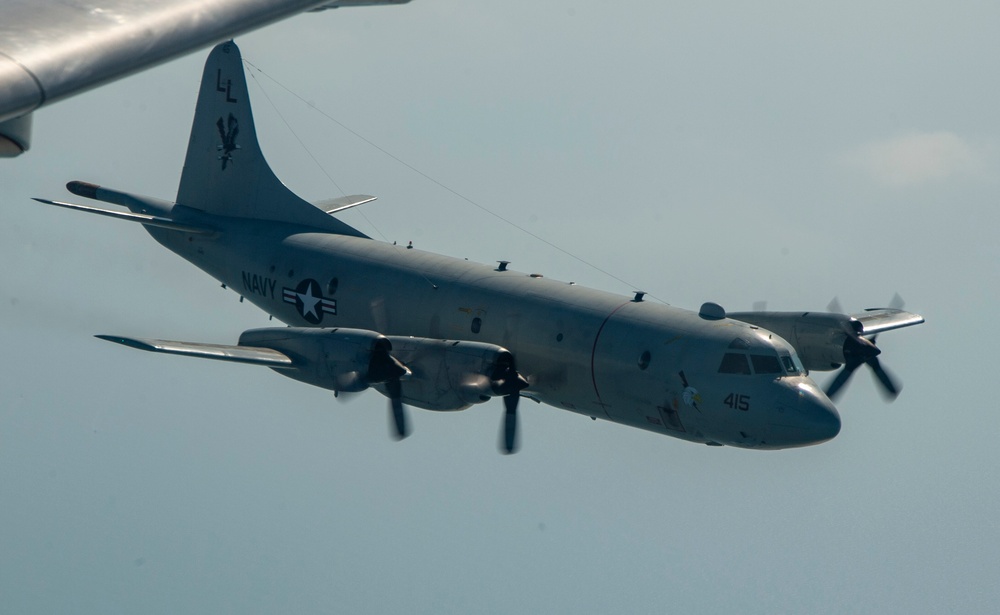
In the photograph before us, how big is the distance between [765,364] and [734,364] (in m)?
0.69

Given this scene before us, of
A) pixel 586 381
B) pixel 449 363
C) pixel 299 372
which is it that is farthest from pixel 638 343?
pixel 299 372

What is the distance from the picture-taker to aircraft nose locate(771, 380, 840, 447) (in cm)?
2586

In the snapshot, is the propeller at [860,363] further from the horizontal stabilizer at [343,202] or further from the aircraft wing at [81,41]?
the aircraft wing at [81,41]

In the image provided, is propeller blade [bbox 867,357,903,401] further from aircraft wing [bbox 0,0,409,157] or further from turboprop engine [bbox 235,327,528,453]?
aircraft wing [bbox 0,0,409,157]

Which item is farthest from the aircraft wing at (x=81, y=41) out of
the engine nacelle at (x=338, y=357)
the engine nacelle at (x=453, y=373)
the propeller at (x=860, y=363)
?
the propeller at (x=860, y=363)

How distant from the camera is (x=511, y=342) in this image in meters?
30.1

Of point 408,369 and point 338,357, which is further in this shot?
point 408,369

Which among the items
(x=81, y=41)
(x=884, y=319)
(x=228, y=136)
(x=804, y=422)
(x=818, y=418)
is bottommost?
(x=804, y=422)

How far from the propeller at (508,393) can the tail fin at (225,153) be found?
1403 cm

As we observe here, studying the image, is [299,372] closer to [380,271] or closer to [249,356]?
[249,356]

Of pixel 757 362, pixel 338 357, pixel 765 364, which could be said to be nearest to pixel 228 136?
pixel 338 357

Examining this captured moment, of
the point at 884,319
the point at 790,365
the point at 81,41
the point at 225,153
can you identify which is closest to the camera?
the point at 81,41

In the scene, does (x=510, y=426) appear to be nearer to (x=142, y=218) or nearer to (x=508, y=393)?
(x=508, y=393)

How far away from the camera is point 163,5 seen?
10.7 meters
